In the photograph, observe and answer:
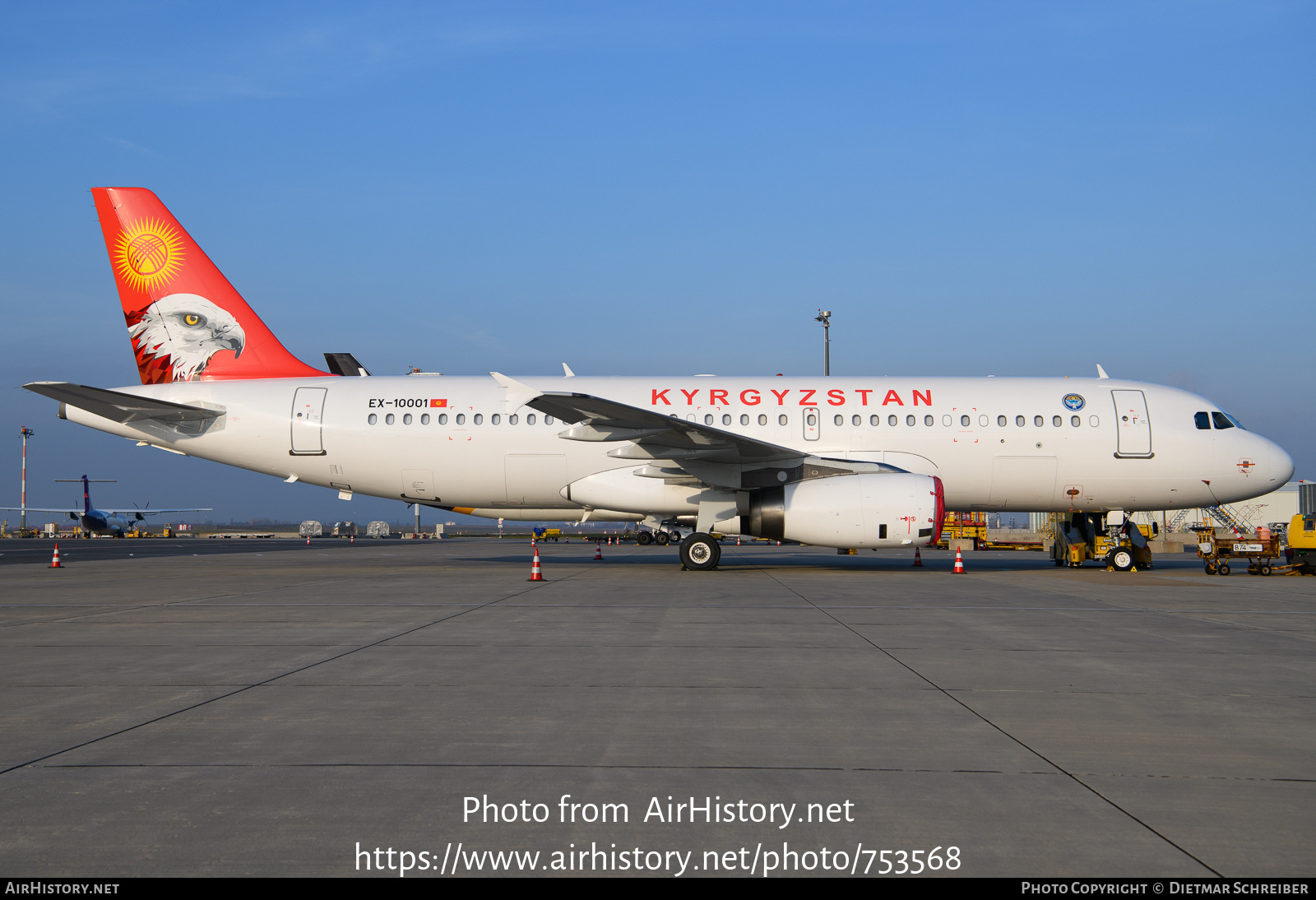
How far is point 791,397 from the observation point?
18.1 metres

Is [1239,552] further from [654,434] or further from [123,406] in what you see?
[123,406]

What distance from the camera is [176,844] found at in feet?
10.7

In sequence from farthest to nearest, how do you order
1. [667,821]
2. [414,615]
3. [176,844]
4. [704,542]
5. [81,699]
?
[704,542] < [414,615] < [81,699] < [667,821] < [176,844]

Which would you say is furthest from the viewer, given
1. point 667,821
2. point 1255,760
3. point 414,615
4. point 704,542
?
point 704,542

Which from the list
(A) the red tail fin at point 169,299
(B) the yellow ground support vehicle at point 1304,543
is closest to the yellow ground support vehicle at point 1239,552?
(B) the yellow ground support vehicle at point 1304,543

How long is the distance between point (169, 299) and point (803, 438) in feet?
43.9

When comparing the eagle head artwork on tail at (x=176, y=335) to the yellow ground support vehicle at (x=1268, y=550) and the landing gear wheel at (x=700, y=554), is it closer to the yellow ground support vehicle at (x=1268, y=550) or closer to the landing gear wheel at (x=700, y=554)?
the landing gear wheel at (x=700, y=554)

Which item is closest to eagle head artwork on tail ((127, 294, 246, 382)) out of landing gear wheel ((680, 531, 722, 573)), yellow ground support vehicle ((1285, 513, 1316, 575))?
landing gear wheel ((680, 531, 722, 573))

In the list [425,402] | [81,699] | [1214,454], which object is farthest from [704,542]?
[81,699]

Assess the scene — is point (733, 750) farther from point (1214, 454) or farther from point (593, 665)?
point (1214, 454)

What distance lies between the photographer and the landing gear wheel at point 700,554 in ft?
56.7

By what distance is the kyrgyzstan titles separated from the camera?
59.0ft

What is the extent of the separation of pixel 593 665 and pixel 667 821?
3.53 metres

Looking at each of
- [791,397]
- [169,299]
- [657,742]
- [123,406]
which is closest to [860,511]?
[791,397]
